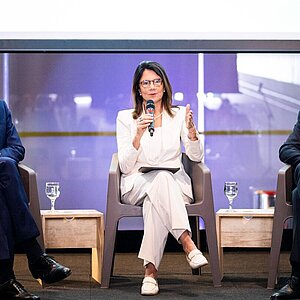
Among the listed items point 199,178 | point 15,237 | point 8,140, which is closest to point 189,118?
point 199,178

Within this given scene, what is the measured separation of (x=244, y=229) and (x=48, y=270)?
1.20m

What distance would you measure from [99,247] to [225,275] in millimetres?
761

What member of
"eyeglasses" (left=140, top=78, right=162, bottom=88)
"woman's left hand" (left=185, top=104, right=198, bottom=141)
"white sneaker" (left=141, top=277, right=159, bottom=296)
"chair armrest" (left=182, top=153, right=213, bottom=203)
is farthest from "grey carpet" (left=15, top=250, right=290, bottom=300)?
"eyeglasses" (left=140, top=78, right=162, bottom=88)

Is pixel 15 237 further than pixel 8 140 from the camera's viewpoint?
No

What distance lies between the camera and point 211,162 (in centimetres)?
601

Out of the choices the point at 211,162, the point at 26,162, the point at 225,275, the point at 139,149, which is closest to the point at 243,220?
the point at 225,275

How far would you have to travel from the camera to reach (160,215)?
4.42 meters

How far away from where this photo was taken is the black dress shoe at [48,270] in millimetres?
4168

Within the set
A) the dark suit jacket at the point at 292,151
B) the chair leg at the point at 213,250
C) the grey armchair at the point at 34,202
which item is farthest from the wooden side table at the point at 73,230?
the dark suit jacket at the point at 292,151

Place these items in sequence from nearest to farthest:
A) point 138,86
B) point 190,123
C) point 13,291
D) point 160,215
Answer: point 13,291, point 160,215, point 190,123, point 138,86

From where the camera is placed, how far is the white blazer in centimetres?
470

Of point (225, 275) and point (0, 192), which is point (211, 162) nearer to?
point (225, 275)

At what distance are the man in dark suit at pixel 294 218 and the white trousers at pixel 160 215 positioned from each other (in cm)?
55

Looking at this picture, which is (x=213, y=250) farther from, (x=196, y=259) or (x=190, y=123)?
(x=190, y=123)
